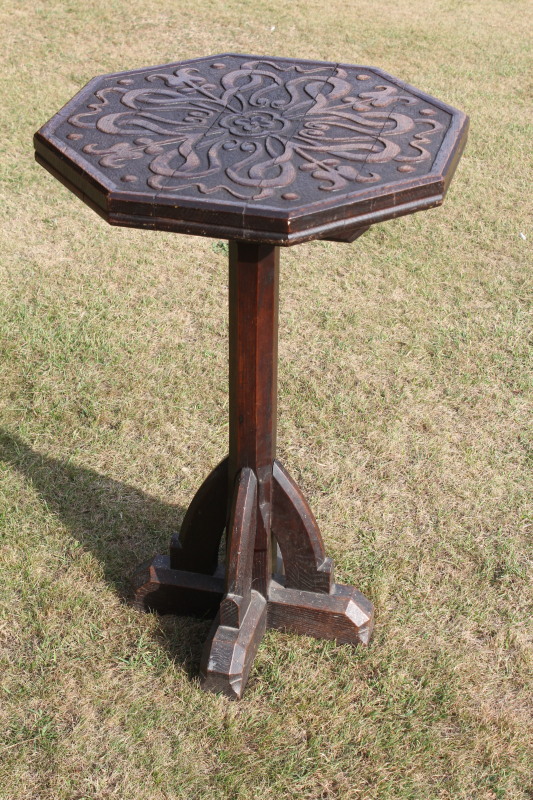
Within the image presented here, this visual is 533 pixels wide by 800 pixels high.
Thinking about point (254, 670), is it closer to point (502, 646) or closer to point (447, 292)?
point (502, 646)

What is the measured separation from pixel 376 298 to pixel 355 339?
1.45ft

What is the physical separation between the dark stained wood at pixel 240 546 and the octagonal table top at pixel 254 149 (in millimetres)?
759

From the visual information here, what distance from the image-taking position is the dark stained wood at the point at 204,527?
2516 millimetres

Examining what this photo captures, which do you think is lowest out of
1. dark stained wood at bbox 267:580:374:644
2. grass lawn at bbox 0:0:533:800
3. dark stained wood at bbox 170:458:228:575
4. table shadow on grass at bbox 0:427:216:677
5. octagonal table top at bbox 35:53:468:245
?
table shadow on grass at bbox 0:427:216:677

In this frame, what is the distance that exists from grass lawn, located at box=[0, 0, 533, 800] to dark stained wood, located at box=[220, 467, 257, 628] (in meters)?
0.27

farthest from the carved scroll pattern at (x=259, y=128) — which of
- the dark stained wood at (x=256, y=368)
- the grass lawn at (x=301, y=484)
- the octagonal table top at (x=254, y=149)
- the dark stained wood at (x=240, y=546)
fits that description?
the grass lawn at (x=301, y=484)

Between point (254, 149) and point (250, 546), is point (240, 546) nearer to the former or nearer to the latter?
point (250, 546)

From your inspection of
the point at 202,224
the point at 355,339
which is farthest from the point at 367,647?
the point at 355,339

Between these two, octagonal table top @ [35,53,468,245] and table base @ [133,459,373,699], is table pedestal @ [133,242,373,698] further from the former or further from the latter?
octagonal table top @ [35,53,468,245]

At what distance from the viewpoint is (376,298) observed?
4504 mm

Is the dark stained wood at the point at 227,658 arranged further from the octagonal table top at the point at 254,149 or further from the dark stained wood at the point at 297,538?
the octagonal table top at the point at 254,149

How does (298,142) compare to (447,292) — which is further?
(447,292)

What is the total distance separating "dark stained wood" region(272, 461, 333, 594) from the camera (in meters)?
2.49

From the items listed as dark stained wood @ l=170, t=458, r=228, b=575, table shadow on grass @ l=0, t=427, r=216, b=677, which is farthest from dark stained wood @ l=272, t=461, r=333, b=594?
table shadow on grass @ l=0, t=427, r=216, b=677
